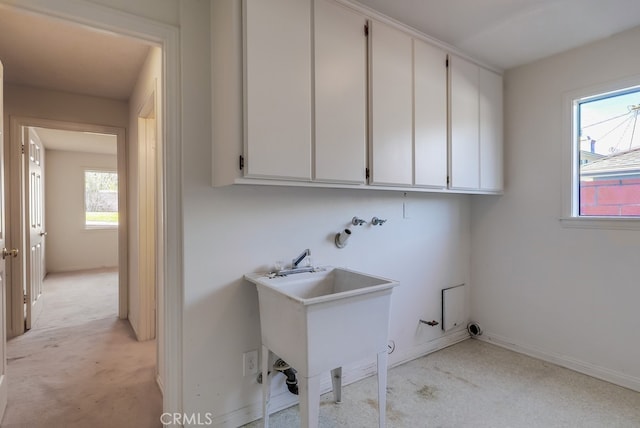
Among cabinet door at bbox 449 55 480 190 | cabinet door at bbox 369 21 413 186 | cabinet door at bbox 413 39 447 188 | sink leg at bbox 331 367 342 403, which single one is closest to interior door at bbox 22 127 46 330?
sink leg at bbox 331 367 342 403

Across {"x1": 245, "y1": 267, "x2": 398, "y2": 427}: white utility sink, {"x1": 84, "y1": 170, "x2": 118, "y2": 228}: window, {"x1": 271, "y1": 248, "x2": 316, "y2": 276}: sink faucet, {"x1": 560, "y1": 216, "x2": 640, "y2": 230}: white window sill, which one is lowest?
{"x1": 245, "y1": 267, "x2": 398, "y2": 427}: white utility sink

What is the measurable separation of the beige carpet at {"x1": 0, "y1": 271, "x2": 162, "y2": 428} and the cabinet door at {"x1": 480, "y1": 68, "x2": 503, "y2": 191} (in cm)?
288

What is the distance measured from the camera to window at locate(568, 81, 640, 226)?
224 centimetres

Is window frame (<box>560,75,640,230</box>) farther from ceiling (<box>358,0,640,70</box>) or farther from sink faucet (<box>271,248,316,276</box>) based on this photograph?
sink faucet (<box>271,248,316,276</box>)

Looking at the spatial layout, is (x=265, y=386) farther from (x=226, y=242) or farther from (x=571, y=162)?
(x=571, y=162)

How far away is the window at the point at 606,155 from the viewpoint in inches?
88.0

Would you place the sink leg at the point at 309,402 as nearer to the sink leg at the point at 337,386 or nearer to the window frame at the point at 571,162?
the sink leg at the point at 337,386

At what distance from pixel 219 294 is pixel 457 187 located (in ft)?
5.99

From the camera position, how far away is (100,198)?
6746 mm

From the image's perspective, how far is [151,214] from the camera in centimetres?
289

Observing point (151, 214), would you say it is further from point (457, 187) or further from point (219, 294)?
point (457, 187)

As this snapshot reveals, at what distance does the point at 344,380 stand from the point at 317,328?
101 cm

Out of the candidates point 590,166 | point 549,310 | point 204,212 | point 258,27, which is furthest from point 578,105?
point 204,212

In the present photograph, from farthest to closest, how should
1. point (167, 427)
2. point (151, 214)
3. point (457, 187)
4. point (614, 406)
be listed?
point (151, 214) → point (457, 187) → point (614, 406) → point (167, 427)
